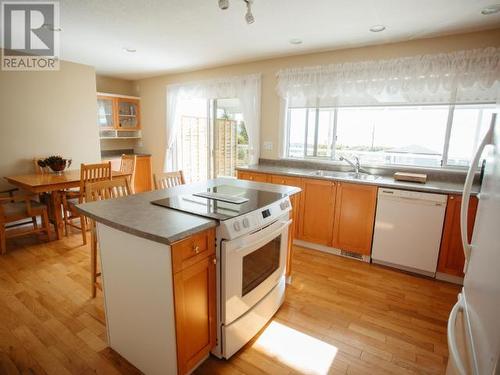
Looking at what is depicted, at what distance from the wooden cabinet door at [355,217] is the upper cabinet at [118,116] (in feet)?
Result: 13.7

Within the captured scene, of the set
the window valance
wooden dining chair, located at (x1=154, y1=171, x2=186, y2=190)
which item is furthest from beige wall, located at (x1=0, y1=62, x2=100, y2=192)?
the window valance

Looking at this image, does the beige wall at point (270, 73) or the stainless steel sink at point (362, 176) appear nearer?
the beige wall at point (270, 73)

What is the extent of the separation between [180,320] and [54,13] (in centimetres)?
Answer: 287

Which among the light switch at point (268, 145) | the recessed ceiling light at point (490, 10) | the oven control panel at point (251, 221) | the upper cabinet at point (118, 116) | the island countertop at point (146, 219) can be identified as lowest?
the oven control panel at point (251, 221)

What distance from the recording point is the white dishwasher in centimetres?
255

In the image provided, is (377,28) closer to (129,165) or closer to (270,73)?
(270,73)

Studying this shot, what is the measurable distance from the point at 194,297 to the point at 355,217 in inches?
83.2

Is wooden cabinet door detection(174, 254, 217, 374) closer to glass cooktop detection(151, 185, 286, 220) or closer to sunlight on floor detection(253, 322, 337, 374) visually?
glass cooktop detection(151, 185, 286, 220)

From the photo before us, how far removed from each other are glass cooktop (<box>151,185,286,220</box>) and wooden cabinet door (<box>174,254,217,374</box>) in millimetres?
276

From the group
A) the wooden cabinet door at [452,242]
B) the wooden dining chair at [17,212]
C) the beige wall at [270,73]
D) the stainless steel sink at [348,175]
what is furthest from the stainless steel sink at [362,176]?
the wooden dining chair at [17,212]

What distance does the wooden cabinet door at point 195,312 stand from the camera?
133 cm

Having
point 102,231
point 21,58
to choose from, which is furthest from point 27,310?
point 21,58

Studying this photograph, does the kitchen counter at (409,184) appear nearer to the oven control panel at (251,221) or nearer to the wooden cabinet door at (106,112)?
the oven control panel at (251,221)

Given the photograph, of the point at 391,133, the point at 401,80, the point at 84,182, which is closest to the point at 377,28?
the point at 401,80
